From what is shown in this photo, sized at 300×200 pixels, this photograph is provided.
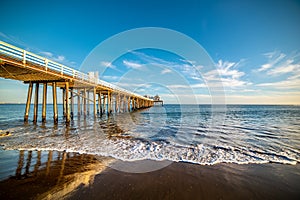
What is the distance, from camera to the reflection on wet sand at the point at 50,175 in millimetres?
3008

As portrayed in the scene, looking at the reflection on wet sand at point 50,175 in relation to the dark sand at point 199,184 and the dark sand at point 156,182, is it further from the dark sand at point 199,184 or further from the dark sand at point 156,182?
the dark sand at point 199,184

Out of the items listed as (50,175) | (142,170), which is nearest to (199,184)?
(142,170)

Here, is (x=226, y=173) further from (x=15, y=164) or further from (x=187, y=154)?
(x=15, y=164)

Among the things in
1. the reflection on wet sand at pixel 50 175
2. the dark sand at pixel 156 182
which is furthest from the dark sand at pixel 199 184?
the reflection on wet sand at pixel 50 175

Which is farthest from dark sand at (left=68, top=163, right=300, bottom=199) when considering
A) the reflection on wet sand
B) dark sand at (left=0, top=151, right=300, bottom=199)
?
the reflection on wet sand

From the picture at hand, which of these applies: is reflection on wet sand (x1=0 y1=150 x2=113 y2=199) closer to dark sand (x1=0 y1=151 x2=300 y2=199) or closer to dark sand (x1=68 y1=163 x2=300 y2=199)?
Result: dark sand (x1=0 y1=151 x2=300 y2=199)

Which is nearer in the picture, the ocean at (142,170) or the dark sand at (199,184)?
the dark sand at (199,184)

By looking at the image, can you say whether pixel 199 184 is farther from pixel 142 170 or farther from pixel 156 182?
pixel 142 170

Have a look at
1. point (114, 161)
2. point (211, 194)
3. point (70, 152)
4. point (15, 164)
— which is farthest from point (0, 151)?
point (211, 194)

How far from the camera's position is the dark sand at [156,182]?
2971mm

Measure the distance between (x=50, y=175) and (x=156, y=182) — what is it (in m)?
2.81

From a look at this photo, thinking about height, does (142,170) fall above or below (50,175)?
below

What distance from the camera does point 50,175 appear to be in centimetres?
375

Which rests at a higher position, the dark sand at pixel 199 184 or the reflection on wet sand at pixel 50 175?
the reflection on wet sand at pixel 50 175
